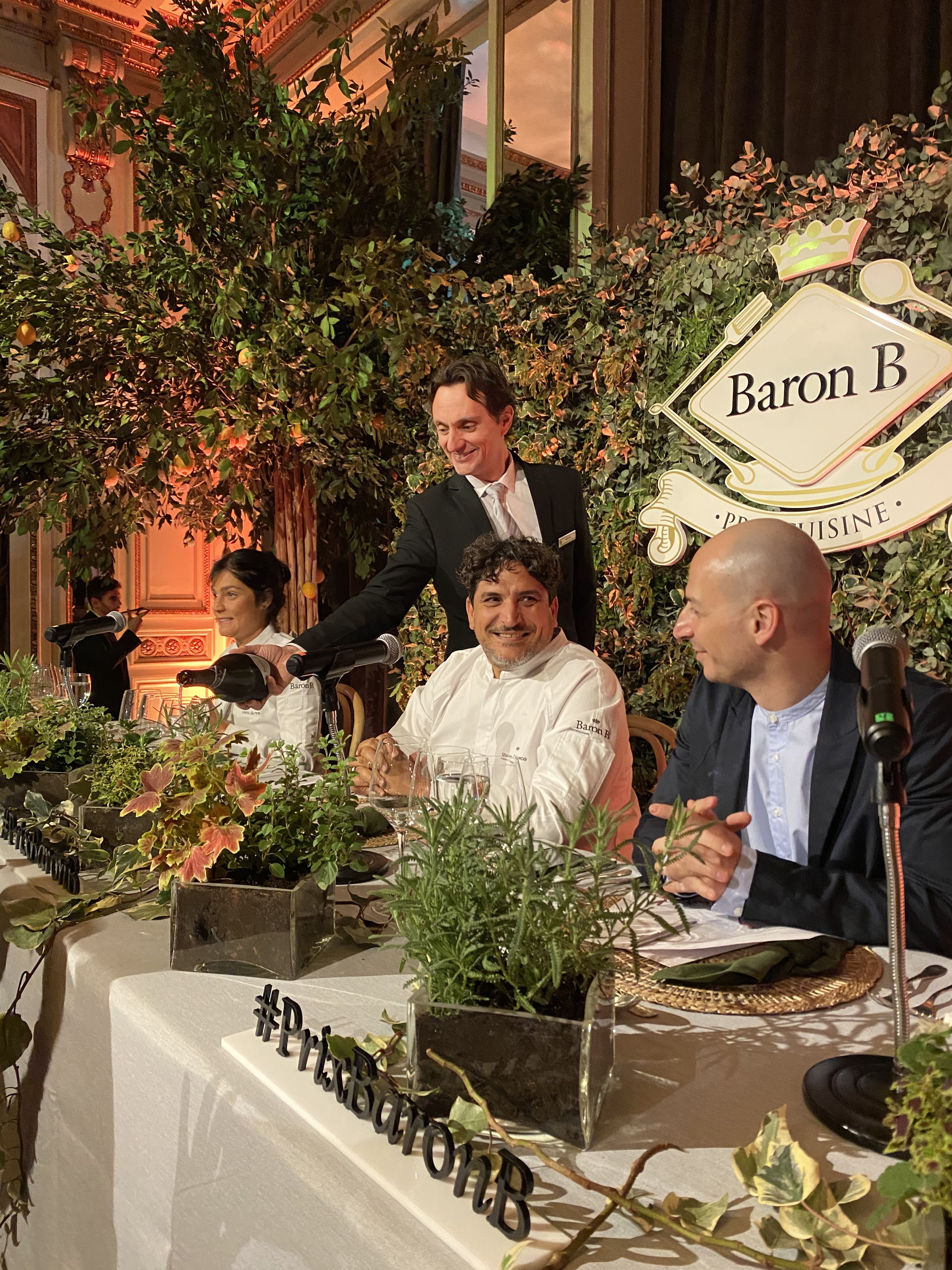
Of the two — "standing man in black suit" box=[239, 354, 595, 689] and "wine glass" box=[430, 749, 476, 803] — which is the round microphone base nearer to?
"wine glass" box=[430, 749, 476, 803]

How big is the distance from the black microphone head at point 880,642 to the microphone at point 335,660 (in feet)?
3.02

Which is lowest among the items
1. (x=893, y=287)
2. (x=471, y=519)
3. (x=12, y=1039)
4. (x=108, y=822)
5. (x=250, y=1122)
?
(x=12, y=1039)

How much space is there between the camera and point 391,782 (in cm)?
141

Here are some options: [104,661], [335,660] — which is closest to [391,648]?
[335,660]

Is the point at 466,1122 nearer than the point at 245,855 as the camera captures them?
Yes

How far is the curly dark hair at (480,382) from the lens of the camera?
10.1ft

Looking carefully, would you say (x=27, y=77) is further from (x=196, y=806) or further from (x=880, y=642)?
(x=880, y=642)

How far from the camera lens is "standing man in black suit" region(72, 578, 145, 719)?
536cm

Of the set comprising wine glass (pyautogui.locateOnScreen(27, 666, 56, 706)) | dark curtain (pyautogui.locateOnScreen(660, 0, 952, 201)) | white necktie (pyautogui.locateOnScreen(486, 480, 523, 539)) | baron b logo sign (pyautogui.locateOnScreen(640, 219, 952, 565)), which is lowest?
wine glass (pyautogui.locateOnScreen(27, 666, 56, 706))

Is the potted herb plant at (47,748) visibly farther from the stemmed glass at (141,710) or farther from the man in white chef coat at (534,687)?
the man in white chef coat at (534,687)

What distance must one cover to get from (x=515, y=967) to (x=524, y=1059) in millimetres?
75

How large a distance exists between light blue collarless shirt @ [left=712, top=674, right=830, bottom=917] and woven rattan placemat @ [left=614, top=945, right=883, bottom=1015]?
0.60m

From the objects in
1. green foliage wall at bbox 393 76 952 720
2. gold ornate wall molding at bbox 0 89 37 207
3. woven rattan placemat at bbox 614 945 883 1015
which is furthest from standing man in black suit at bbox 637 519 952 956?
gold ornate wall molding at bbox 0 89 37 207

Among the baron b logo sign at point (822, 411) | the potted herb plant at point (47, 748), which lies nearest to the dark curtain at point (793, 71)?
the baron b logo sign at point (822, 411)
